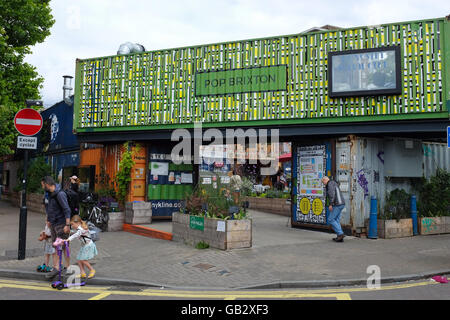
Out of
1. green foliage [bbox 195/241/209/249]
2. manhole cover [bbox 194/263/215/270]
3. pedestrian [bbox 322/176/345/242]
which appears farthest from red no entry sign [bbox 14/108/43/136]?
pedestrian [bbox 322/176/345/242]

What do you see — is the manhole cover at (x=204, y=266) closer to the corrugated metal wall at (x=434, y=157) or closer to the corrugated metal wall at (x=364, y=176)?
the corrugated metal wall at (x=364, y=176)

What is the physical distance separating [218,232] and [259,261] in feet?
5.05

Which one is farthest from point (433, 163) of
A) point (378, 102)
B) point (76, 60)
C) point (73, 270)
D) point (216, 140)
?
point (76, 60)

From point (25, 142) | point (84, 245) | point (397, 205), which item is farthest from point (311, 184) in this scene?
point (25, 142)

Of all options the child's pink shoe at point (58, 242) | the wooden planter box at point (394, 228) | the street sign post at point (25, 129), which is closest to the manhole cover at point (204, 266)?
the child's pink shoe at point (58, 242)

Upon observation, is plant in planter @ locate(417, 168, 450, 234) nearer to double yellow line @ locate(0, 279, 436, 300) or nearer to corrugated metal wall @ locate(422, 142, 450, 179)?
corrugated metal wall @ locate(422, 142, 450, 179)

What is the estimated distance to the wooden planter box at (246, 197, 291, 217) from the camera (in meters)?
18.5

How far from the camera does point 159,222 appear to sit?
14.6 meters

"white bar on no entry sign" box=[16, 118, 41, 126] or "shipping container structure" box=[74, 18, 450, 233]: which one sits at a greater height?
"shipping container structure" box=[74, 18, 450, 233]

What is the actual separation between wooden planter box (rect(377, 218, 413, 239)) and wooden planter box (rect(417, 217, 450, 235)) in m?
0.51

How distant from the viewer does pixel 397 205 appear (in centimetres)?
1241

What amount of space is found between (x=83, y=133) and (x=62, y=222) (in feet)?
27.9

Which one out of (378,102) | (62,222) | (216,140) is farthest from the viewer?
(216,140)
